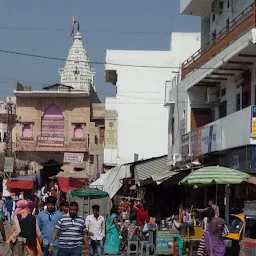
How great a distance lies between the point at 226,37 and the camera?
22031 mm

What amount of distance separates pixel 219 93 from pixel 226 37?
13.4 ft

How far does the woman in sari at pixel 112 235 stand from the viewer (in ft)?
59.2

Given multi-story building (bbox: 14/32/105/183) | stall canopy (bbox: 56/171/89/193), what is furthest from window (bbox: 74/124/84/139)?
stall canopy (bbox: 56/171/89/193)

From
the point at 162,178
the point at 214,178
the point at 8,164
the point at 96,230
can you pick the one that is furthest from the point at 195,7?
the point at 8,164

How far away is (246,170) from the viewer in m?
18.8

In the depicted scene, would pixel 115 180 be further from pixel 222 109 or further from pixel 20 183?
pixel 20 183

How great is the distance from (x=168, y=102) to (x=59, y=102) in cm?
2830

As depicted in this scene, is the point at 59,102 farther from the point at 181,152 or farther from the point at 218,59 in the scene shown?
the point at 218,59

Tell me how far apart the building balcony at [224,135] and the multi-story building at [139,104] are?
17986 mm

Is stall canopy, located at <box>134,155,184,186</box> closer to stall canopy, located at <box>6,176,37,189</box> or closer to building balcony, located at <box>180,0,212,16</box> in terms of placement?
building balcony, located at <box>180,0,212,16</box>

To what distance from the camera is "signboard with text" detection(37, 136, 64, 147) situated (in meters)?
57.9

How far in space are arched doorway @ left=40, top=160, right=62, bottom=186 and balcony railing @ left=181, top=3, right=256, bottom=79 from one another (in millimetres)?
31482

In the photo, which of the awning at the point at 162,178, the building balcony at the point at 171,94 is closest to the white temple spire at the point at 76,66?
the building balcony at the point at 171,94

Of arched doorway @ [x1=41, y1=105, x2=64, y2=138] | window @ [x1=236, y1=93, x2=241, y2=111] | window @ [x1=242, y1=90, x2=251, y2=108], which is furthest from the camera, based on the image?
arched doorway @ [x1=41, y1=105, x2=64, y2=138]
